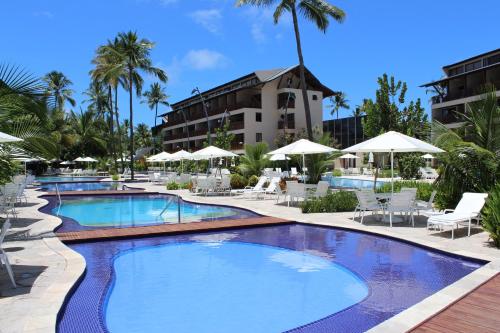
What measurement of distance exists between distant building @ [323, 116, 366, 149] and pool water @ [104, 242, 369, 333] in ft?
146

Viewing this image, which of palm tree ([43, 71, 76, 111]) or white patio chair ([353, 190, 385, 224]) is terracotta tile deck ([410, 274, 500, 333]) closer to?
white patio chair ([353, 190, 385, 224])

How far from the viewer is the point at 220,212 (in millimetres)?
14336

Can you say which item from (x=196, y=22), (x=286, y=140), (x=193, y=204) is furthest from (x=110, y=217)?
(x=286, y=140)

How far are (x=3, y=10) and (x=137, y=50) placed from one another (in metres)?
23.3

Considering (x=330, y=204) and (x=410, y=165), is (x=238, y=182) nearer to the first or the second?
(x=330, y=204)

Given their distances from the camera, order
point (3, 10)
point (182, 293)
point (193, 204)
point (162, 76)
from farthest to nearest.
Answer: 1. point (162, 76)
2. point (193, 204)
3. point (3, 10)
4. point (182, 293)

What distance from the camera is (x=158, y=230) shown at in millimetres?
10250

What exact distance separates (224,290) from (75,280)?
212 centimetres

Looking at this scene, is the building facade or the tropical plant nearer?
the tropical plant

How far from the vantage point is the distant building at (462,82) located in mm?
40188

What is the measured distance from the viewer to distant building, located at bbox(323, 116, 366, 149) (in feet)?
169

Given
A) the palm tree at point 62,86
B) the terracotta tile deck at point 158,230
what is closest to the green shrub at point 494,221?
the terracotta tile deck at point 158,230

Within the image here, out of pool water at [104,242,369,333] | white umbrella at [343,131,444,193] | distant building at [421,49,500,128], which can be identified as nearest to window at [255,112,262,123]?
distant building at [421,49,500,128]

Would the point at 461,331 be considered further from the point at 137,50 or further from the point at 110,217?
the point at 137,50
